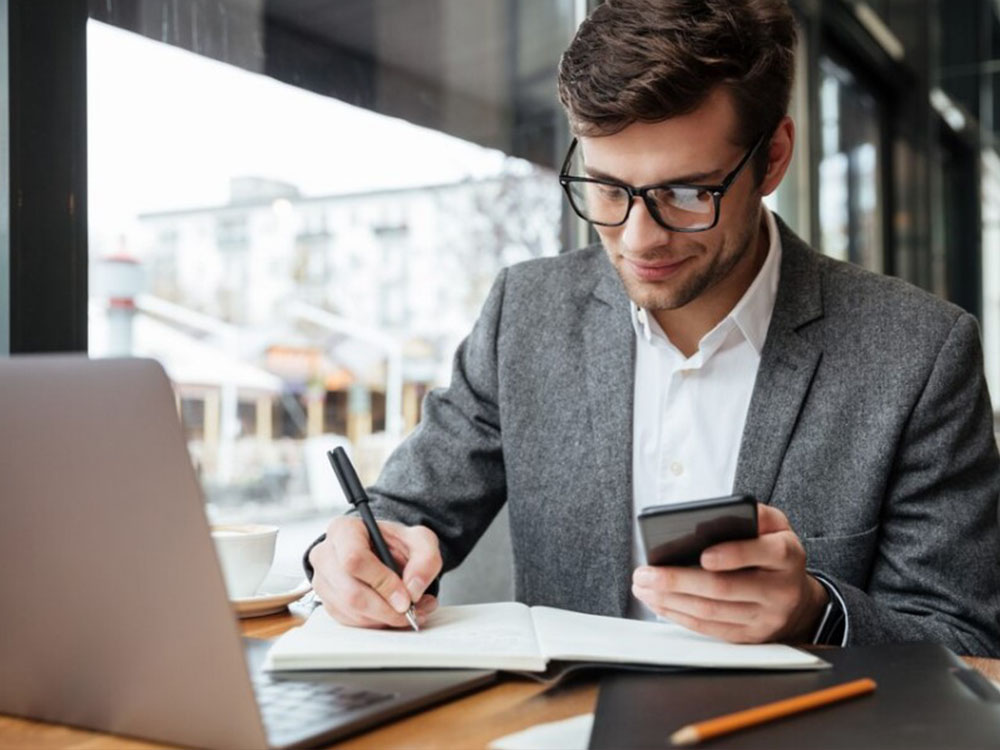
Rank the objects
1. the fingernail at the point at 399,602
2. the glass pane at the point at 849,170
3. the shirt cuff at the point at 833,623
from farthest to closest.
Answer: the glass pane at the point at 849,170 → the shirt cuff at the point at 833,623 → the fingernail at the point at 399,602

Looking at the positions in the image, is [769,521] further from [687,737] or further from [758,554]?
[687,737]

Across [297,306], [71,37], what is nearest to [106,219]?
[71,37]

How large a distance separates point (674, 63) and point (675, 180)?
0.42 feet

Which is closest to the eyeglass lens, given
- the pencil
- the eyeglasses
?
the eyeglasses

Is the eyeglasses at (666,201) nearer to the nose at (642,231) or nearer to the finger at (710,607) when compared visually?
the nose at (642,231)

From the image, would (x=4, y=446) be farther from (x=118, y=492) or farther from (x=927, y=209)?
(x=927, y=209)

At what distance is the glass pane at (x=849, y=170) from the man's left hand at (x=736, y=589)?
11.1 ft

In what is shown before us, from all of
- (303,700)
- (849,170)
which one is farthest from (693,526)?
(849,170)

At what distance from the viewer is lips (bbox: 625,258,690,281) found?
1275 millimetres

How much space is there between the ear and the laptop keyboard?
2.80ft

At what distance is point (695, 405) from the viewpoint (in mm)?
1408

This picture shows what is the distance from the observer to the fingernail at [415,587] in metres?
0.96

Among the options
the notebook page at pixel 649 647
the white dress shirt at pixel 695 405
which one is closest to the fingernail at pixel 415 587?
the notebook page at pixel 649 647

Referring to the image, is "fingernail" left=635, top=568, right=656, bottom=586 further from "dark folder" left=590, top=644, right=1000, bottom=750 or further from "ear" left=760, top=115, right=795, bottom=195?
"ear" left=760, top=115, right=795, bottom=195
